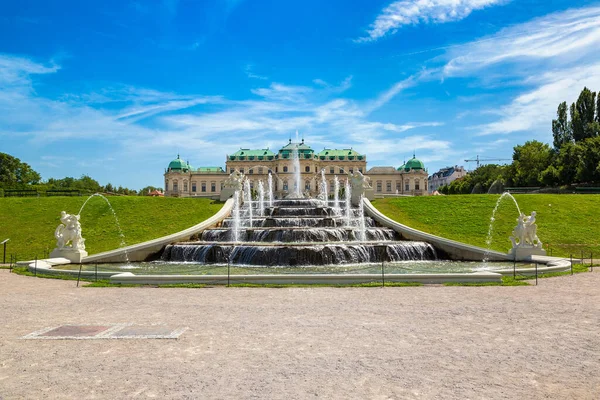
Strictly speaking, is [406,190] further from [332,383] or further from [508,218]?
[332,383]

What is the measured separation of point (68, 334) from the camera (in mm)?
7805

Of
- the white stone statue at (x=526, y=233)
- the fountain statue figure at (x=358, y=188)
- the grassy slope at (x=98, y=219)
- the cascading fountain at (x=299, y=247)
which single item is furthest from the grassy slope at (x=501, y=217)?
the grassy slope at (x=98, y=219)

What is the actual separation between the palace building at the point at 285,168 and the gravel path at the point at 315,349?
94503mm

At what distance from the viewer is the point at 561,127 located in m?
68.2

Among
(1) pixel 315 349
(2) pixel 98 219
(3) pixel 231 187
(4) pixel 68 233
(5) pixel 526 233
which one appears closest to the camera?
(1) pixel 315 349

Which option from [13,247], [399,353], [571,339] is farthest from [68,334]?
[13,247]

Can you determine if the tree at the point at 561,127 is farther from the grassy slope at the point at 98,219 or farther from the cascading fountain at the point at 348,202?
the grassy slope at the point at 98,219

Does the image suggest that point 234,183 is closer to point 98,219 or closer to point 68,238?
point 98,219

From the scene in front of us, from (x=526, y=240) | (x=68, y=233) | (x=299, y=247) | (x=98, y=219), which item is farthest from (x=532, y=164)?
(x=68, y=233)

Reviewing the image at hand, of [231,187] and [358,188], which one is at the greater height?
[231,187]

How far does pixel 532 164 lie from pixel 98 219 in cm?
5924

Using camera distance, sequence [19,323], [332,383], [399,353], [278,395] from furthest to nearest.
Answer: [19,323] → [399,353] → [332,383] → [278,395]

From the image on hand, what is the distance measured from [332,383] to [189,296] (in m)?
7.18

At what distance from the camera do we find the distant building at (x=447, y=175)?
157 metres
